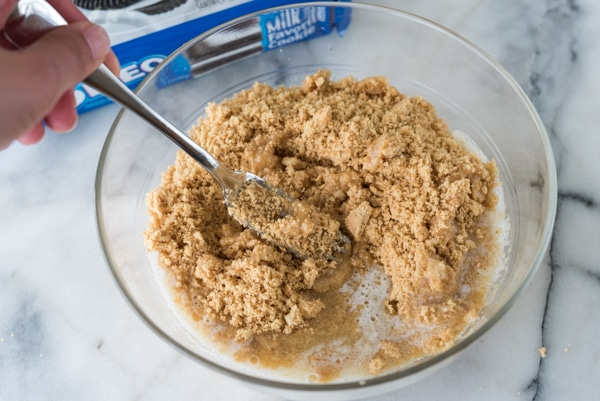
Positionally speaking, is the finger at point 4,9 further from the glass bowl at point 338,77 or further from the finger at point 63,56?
the glass bowl at point 338,77

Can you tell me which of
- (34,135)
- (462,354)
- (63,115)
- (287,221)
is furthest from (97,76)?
(462,354)

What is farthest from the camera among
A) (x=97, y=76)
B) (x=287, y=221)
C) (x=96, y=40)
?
(x=287, y=221)

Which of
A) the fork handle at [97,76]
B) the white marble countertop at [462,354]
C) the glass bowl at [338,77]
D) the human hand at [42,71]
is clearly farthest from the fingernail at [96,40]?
the white marble countertop at [462,354]

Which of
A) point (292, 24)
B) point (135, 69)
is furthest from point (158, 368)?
point (292, 24)

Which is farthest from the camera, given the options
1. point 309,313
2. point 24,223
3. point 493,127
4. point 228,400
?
point 24,223

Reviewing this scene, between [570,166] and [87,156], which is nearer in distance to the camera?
[570,166]

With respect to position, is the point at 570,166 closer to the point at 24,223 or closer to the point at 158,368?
the point at 158,368

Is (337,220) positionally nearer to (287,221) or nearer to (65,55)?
(287,221)
